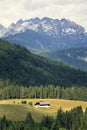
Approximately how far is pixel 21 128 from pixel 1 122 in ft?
80.0

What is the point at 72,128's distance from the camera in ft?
593

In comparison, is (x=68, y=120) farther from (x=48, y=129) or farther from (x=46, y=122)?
(x=48, y=129)

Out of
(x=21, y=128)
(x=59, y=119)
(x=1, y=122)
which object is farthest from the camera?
(x=59, y=119)

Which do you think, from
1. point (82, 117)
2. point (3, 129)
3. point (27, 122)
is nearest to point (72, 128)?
point (82, 117)

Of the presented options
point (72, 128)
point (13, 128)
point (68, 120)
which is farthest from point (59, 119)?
point (13, 128)

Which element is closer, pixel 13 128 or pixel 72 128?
pixel 13 128

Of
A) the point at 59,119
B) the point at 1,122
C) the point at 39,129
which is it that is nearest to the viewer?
the point at 39,129

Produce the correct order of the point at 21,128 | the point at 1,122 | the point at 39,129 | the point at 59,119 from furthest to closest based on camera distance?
the point at 59,119 < the point at 1,122 < the point at 39,129 < the point at 21,128

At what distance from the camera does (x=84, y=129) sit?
170 metres

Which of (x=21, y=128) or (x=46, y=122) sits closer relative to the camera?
(x=21, y=128)

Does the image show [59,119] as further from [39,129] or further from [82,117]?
[39,129]

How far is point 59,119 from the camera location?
196 meters

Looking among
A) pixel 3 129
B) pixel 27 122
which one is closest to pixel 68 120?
pixel 27 122

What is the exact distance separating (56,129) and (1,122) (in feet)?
80.4
